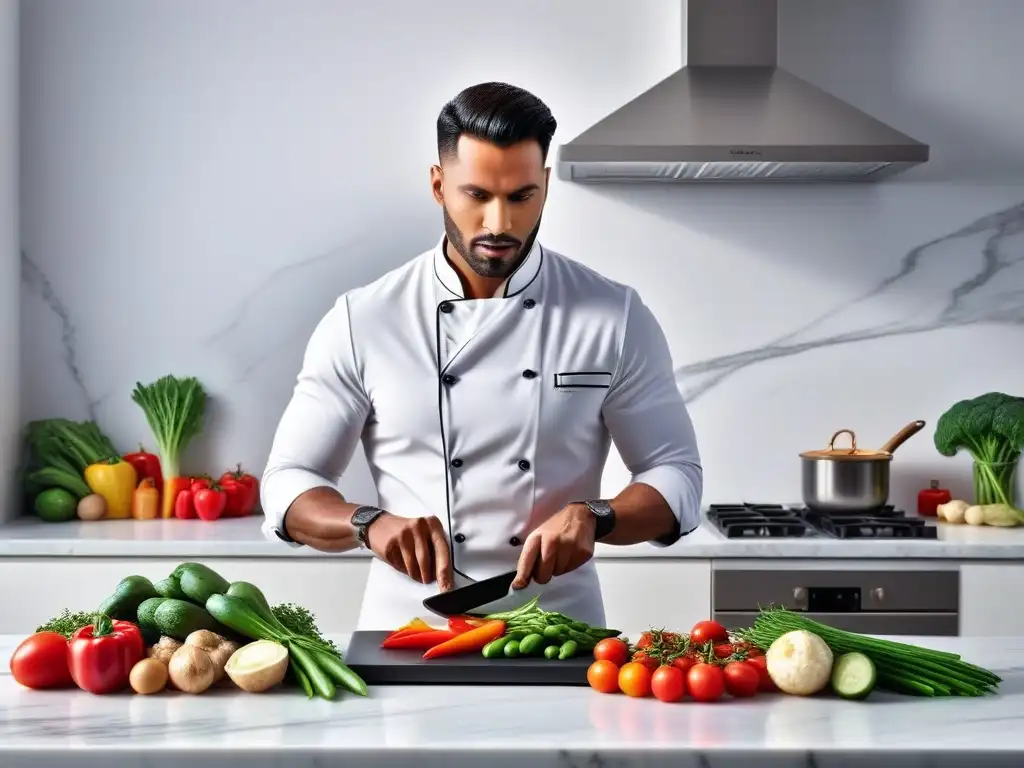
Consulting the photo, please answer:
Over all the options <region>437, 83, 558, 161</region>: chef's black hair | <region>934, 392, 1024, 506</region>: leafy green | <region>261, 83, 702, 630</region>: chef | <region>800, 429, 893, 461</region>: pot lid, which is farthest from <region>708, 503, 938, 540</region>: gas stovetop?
Answer: <region>437, 83, 558, 161</region>: chef's black hair

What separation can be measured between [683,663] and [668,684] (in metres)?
0.05

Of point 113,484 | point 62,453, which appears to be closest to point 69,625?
point 113,484

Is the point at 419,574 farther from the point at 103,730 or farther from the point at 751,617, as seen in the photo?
→ the point at 751,617

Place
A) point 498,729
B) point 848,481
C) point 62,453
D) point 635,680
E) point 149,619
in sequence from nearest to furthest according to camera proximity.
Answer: point 498,729, point 635,680, point 149,619, point 848,481, point 62,453

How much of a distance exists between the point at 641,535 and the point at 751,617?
3.67 feet

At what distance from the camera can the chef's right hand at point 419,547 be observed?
1763 millimetres

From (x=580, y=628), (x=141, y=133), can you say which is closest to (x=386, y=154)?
(x=141, y=133)

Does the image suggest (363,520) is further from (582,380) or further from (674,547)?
(674,547)

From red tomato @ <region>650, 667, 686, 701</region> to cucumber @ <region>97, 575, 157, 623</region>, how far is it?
763 mm

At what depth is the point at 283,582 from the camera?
3045 millimetres

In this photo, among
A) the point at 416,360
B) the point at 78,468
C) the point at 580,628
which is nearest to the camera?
the point at 580,628

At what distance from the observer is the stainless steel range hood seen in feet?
9.96

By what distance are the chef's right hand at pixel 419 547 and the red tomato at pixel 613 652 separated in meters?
0.27

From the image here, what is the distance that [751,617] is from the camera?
299 cm
